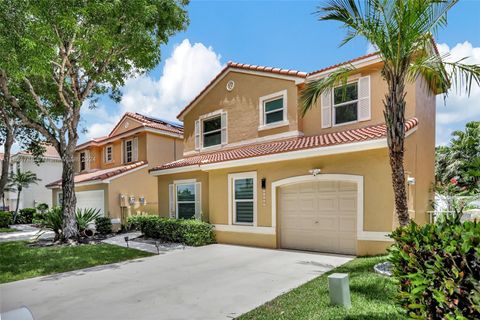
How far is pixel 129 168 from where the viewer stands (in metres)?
19.8

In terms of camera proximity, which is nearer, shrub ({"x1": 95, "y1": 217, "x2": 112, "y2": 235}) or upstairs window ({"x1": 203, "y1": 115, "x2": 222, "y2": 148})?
upstairs window ({"x1": 203, "y1": 115, "x2": 222, "y2": 148})

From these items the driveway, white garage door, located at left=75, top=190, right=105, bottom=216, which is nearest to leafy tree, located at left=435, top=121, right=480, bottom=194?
the driveway

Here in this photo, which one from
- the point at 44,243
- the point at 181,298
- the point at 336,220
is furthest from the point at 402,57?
the point at 44,243

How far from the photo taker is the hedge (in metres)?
12.9

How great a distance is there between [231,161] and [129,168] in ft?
33.3

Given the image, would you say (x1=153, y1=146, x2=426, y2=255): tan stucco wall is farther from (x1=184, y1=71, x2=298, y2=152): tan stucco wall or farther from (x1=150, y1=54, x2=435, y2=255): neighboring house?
(x1=184, y1=71, x2=298, y2=152): tan stucco wall

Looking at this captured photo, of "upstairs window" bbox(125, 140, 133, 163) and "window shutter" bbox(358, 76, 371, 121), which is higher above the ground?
"window shutter" bbox(358, 76, 371, 121)

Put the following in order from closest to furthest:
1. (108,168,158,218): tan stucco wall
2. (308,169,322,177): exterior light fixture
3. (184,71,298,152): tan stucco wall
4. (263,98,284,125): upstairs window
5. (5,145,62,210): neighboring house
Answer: (308,169,322,177): exterior light fixture
(184,71,298,152): tan stucco wall
(263,98,284,125): upstairs window
(108,168,158,218): tan stucco wall
(5,145,62,210): neighboring house

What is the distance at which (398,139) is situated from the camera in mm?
6820

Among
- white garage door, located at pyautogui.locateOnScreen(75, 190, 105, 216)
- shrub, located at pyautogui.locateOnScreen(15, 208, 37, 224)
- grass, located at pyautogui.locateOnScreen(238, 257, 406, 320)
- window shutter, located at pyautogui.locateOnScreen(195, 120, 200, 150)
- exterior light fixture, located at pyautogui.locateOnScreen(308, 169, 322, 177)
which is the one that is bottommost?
shrub, located at pyautogui.locateOnScreen(15, 208, 37, 224)

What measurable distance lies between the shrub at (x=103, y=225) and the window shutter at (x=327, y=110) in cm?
1393

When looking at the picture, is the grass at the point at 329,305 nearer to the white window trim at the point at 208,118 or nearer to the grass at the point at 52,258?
the grass at the point at 52,258

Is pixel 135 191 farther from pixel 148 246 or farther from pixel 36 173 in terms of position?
pixel 36 173

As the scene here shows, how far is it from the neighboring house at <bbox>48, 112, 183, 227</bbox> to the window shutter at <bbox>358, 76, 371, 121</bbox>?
46.3ft
